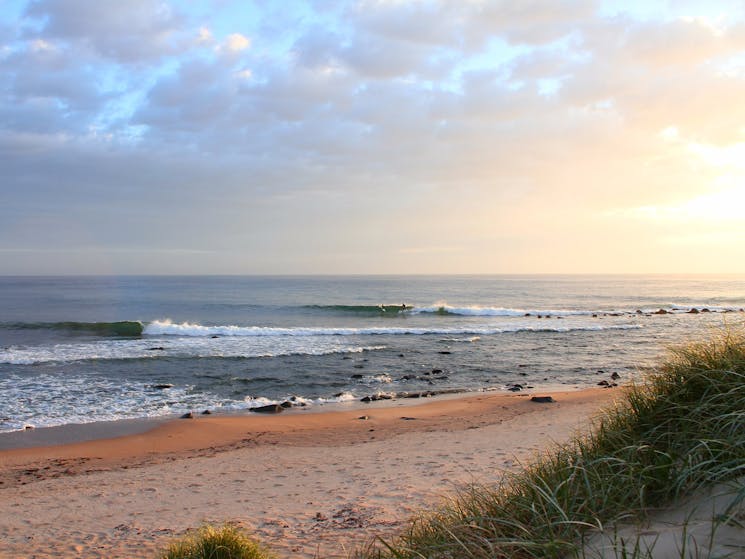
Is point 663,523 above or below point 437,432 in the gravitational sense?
above

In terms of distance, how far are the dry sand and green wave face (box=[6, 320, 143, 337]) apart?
23.3 meters

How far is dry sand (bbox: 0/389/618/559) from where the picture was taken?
5898 mm

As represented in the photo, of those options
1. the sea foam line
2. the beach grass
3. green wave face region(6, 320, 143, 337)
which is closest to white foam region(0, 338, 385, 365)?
the sea foam line

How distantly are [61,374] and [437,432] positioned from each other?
541 inches

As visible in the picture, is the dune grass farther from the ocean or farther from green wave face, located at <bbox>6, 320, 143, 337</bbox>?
green wave face, located at <bbox>6, 320, 143, 337</bbox>

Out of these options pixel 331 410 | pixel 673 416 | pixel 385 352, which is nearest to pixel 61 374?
pixel 331 410

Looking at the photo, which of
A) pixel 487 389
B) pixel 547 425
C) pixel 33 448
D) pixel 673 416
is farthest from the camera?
pixel 487 389

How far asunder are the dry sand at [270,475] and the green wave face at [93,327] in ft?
76.3

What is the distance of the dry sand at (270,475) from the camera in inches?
232

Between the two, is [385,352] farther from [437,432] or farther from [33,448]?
[33,448]

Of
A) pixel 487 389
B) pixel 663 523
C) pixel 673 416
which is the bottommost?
pixel 487 389

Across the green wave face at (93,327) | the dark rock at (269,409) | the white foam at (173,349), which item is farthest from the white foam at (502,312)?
the dark rock at (269,409)

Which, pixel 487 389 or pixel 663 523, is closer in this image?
pixel 663 523

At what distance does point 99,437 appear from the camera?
1120cm
